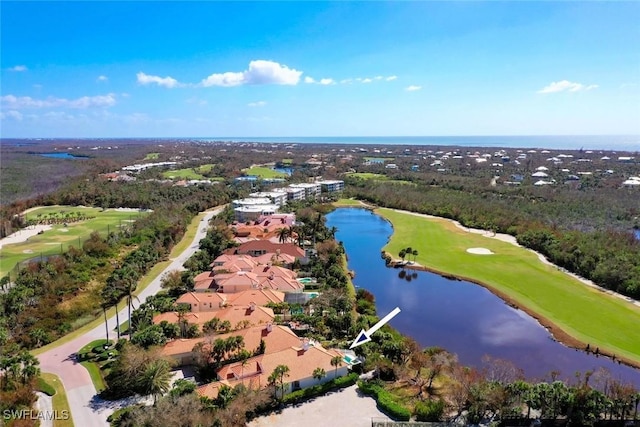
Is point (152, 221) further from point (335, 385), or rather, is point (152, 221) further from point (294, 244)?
point (335, 385)

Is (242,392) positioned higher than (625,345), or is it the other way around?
(242,392)

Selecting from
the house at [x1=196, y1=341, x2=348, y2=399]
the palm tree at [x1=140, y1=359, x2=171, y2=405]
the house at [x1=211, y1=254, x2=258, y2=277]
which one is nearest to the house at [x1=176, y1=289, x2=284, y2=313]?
the house at [x1=211, y1=254, x2=258, y2=277]

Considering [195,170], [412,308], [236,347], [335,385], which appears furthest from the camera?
[195,170]

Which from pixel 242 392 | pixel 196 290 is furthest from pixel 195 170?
pixel 242 392

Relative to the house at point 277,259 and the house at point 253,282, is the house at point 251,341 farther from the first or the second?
the house at point 277,259

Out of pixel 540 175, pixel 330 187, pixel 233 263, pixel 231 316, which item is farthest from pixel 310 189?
pixel 231 316
